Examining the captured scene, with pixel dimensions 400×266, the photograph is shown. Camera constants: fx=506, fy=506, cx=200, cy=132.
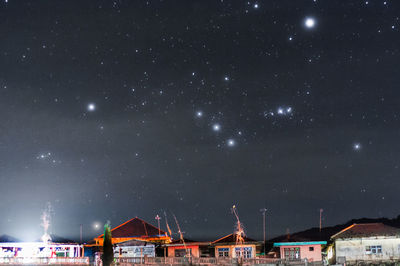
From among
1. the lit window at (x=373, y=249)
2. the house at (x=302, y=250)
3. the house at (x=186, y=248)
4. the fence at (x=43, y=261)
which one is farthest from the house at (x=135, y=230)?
the fence at (x=43, y=261)

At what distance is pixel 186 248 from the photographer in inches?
2144

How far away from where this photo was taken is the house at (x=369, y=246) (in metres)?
53.8

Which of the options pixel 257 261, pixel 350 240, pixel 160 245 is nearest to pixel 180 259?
pixel 257 261

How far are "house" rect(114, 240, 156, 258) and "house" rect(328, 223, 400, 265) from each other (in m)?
20.0

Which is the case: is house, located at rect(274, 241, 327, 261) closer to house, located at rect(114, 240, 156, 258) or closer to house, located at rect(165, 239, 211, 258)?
house, located at rect(165, 239, 211, 258)

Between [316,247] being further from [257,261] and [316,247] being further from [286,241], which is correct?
[257,261]

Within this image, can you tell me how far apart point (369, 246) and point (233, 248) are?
581 inches

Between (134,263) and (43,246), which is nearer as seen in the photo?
(134,263)

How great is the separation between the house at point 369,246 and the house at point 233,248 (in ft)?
30.3

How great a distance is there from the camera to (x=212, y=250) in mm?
56188

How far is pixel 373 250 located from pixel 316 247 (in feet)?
21.0

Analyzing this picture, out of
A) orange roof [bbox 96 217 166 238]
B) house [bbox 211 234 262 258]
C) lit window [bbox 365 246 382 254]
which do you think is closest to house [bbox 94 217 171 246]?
orange roof [bbox 96 217 166 238]

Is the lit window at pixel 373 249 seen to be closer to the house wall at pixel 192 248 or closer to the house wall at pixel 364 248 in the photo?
the house wall at pixel 364 248

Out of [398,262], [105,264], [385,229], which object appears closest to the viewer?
[105,264]
